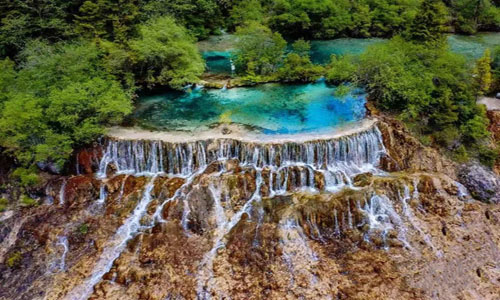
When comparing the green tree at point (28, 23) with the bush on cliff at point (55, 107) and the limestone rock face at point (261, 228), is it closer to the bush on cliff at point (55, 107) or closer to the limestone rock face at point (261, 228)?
the bush on cliff at point (55, 107)

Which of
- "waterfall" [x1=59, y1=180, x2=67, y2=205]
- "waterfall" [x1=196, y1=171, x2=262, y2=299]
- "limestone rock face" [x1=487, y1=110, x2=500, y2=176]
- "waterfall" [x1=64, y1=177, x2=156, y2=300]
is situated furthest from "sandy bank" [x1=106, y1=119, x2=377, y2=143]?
"limestone rock face" [x1=487, y1=110, x2=500, y2=176]

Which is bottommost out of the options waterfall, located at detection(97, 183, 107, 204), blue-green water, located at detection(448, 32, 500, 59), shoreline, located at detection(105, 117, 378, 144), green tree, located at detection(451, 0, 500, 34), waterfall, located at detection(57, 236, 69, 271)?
waterfall, located at detection(57, 236, 69, 271)

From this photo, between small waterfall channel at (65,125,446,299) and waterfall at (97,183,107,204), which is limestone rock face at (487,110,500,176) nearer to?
small waterfall channel at (65,125,446,299)

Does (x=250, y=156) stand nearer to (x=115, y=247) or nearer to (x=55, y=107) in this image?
(x=115, y=247)

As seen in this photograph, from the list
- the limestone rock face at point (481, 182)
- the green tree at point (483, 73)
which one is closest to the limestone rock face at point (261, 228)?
the limestone rock face at point (481, 182)

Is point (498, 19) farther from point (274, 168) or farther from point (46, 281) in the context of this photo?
point (46, 281)

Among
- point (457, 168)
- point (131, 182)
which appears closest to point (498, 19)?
point (457, 168)

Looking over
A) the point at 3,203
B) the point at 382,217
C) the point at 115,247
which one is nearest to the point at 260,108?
the point at 382,217
